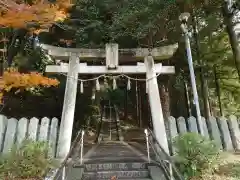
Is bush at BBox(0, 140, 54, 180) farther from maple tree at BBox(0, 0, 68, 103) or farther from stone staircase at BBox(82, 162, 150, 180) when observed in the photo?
maple tree at BBox(0, 0, 68, 103)

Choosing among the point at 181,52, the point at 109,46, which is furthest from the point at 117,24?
the point at 181,52

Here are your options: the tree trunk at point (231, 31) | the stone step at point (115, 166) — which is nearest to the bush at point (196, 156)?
the stone step at point (115, 166)

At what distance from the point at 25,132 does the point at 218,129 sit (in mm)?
6670

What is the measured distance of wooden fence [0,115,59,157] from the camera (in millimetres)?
9906

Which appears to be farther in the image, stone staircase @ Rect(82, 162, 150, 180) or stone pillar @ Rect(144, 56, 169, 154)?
stone pillar @ Rect(144, 56, 169, 154)

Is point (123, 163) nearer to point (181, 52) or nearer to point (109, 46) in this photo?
point (109, 46)

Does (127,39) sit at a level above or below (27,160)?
above

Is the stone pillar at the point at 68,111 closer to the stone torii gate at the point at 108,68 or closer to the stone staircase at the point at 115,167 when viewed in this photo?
the stone torii gate at the point at 108,68

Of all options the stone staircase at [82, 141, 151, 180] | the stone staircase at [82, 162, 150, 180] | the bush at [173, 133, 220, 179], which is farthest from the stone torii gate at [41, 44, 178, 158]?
the bush at [173, 133, 220, 179]

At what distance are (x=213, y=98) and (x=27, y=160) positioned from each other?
19701 mm

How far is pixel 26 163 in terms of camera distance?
7387 mm

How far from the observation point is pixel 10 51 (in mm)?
15836

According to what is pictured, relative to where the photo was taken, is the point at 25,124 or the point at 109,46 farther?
the point at 109,46

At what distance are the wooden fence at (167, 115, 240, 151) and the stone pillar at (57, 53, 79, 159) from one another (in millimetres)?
3450
